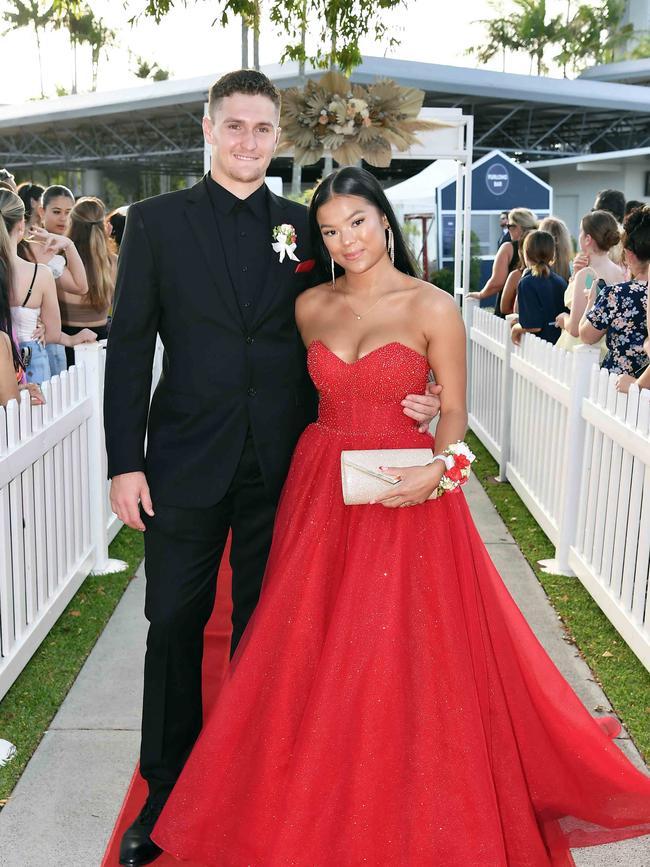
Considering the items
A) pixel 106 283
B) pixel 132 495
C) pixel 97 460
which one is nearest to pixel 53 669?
pixel 97 460

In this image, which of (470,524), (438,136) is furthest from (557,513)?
(438,136)

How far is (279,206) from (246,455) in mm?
787

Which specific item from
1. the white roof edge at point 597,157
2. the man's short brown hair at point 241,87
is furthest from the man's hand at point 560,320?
the white roof edge at point 597,157

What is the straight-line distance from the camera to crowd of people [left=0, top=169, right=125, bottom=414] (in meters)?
5.93

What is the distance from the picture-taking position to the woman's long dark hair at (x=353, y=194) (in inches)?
117

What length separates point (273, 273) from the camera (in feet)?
9.88

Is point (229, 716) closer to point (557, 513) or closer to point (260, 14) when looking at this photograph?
point (557, 513)

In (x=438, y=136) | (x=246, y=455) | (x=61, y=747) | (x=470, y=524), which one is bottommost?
(x=61, y=747)

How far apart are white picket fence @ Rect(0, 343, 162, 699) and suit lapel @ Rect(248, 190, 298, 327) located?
4.69 feet

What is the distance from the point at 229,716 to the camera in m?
2.89

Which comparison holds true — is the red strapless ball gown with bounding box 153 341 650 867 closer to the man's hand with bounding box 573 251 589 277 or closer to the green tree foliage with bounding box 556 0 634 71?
the man's hand with bounding box 573 251 589 277

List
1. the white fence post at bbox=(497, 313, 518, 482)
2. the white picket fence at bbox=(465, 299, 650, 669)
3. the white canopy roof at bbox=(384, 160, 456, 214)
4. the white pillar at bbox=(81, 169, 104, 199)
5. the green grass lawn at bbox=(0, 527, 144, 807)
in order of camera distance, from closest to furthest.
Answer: the green grass lawn at bbox=(0, 527, 144, 807)
the white picket fence at bbox=(465, 299, 650, 669)
the white fence post at bbox=(497, 313, 518, 482)
the white canopy roof at bbox=(384, 160, 456, 214)
the white pillar at bbox=(81, 169, 104, 199)

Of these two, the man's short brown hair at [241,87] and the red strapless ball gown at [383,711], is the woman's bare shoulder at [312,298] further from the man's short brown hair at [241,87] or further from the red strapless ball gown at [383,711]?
the man's short brown hair at [241,87]

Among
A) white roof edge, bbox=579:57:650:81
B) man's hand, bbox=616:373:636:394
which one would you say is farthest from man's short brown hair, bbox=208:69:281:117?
white roof edge, bbox=579:57:650:81
